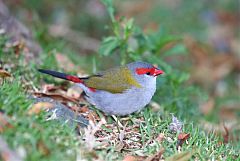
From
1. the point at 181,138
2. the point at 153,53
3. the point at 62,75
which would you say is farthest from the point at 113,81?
the point at 153,53

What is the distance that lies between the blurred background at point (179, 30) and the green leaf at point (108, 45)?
1.20 meters

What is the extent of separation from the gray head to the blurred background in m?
2.05

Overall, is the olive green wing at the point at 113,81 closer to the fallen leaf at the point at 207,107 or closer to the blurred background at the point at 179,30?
the blurred background at the point at 179,30

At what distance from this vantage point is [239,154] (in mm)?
4316

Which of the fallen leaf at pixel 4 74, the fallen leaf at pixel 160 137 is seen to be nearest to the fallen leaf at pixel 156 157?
the fallen leaf at pixel 160 137

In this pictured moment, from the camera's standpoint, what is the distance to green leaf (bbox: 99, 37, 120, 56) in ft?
18.3

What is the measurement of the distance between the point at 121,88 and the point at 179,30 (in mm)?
4266

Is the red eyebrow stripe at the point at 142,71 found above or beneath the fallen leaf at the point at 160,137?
above

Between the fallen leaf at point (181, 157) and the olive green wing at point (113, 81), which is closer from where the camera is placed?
the fallen leaf at point (181, 157)

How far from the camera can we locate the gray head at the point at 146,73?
15.7ft

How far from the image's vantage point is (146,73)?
481cm

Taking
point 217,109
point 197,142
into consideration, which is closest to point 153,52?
point 217,109

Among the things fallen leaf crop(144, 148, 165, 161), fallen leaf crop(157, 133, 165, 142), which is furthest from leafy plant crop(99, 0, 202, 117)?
fallen leaf crop(144, 148, 165, 161)

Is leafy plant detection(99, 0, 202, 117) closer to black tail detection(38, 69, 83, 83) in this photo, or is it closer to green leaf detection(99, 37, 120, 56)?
green leaf detection(99, 37, 120, 56)
